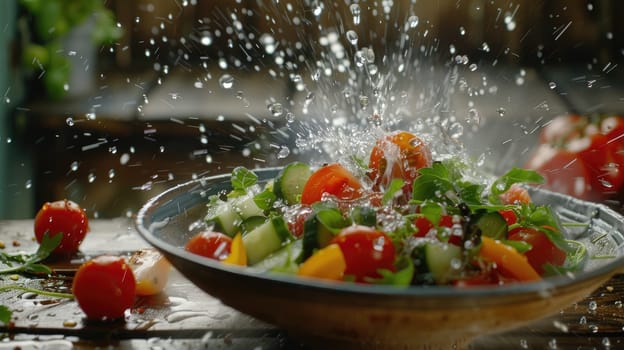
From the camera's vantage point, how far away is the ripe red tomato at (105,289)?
0.83 metres

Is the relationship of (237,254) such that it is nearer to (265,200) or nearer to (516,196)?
(265,200)

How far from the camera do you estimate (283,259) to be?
725mm

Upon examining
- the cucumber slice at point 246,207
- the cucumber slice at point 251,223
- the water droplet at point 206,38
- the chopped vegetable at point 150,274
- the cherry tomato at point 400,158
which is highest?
the water droplet at point 206,38

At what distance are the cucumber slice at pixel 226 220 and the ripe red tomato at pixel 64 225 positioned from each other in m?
0.31

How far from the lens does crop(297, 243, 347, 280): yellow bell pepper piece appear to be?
63 cm

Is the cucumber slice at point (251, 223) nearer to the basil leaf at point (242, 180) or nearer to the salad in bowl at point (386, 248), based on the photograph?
the salad in bowl at point (386, 248)

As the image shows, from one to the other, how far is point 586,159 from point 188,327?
1.18 meters

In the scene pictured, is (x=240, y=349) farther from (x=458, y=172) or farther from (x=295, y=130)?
(x=295, y=130)

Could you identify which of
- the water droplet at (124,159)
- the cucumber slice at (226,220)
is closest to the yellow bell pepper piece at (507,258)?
the cucumber slice at (226,220)

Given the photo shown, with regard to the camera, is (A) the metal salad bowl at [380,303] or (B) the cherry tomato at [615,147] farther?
(B) the cherry tomato at [615,147]

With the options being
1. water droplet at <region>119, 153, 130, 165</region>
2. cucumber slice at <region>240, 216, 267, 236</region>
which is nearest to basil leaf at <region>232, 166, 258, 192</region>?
cucumber slice at <region>240, 216, 267, 236</region>

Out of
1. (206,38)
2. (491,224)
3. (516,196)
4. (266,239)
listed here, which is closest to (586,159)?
(516,196)

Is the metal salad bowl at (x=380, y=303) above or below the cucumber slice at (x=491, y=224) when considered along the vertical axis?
below

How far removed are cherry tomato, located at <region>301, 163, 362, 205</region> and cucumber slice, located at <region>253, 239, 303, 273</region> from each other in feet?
0.39
